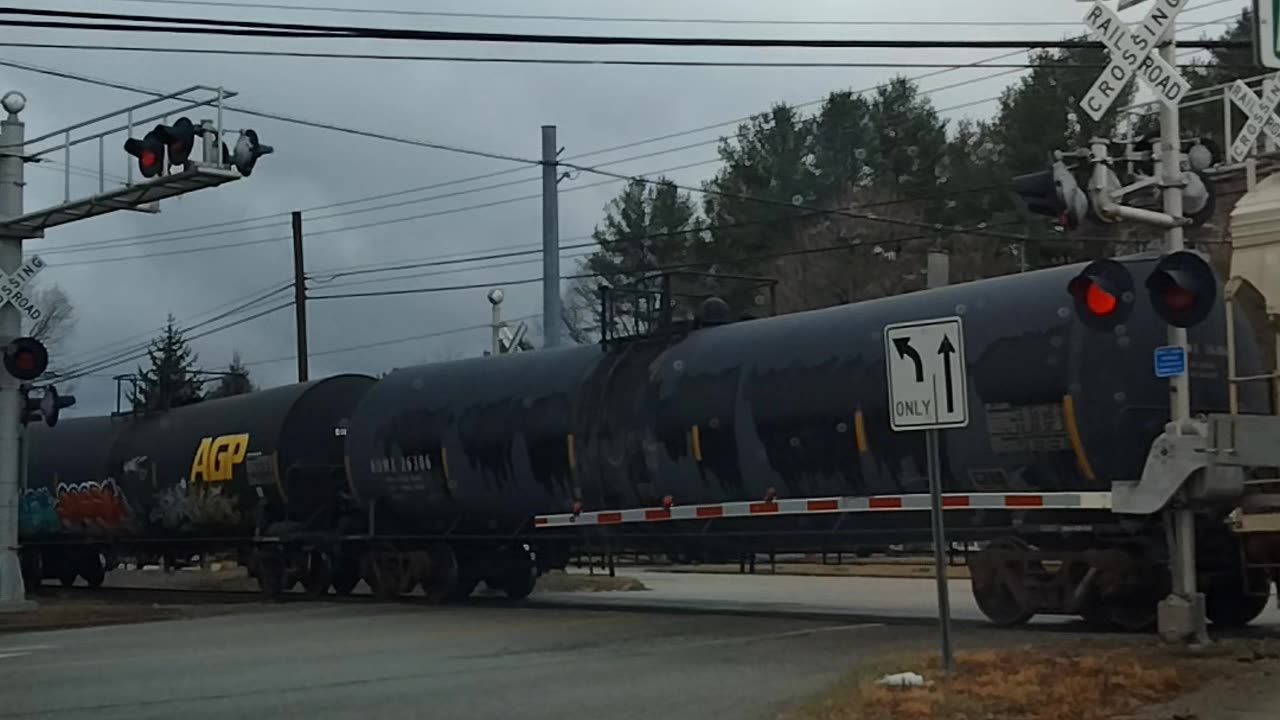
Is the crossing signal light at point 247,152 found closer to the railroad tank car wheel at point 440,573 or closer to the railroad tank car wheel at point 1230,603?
the railroad tank car wheel at point 440,573

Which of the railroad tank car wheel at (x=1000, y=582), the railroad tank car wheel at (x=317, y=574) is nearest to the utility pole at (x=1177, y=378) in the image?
the railroad tank car wheel at (x=1000, y=582)

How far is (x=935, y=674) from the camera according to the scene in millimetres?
11023

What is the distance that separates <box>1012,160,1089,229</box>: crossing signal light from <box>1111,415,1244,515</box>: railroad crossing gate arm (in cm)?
203

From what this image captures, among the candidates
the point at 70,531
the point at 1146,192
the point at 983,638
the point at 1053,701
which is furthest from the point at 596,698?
the point at 70,531

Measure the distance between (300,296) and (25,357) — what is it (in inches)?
862

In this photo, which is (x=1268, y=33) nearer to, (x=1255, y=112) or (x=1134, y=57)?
(x=1134, y=57)

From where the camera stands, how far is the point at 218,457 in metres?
26.5

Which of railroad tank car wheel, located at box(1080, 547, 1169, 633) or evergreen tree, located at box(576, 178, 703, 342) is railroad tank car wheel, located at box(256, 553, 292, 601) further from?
evergreen tree, located at box(576, 178, 703, 342)

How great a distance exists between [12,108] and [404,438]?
740 cm

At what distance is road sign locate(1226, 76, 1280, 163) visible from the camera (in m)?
16.2

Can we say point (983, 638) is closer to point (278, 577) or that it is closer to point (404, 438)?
point (404, 438)

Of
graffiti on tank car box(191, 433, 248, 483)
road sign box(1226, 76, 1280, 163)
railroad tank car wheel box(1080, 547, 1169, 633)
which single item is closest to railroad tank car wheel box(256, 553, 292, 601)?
graffiti on tank car box(191, 433, 248, 483)

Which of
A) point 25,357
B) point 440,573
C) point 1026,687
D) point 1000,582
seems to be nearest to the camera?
point 1026,687

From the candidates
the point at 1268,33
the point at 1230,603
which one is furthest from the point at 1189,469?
the point at 1268,33
